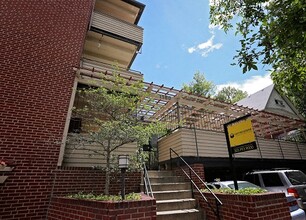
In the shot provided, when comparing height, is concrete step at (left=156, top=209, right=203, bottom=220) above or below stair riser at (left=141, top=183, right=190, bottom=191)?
below

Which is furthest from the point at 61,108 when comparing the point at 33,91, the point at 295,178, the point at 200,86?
the point at 200,86

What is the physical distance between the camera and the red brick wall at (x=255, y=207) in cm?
366

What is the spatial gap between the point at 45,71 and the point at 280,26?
675 cm

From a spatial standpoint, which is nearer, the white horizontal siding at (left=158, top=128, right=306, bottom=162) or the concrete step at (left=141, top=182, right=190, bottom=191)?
the concrete step at (left=141, top=182, right=190, bottom=191)

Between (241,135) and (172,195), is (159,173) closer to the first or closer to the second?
(172,195)

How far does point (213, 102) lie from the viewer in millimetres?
8805

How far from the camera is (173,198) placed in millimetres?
5531

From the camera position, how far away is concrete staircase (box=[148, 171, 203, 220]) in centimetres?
482

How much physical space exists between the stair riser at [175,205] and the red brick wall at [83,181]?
1235 millimetres

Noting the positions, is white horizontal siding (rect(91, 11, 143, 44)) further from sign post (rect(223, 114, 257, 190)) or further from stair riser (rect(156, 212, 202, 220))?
stair riser (rect(156, 212, 202, 220))

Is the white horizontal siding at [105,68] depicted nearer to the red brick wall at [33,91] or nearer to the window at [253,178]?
the red brick wall at [33,91]

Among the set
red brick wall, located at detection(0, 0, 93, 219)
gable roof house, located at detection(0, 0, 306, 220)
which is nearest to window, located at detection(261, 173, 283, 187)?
gable roof house, located at detection(0, 0, 306, 220)

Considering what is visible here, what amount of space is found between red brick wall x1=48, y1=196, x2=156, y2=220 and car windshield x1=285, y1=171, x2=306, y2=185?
18.1ft

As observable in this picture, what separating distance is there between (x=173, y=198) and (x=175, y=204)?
399 mm
